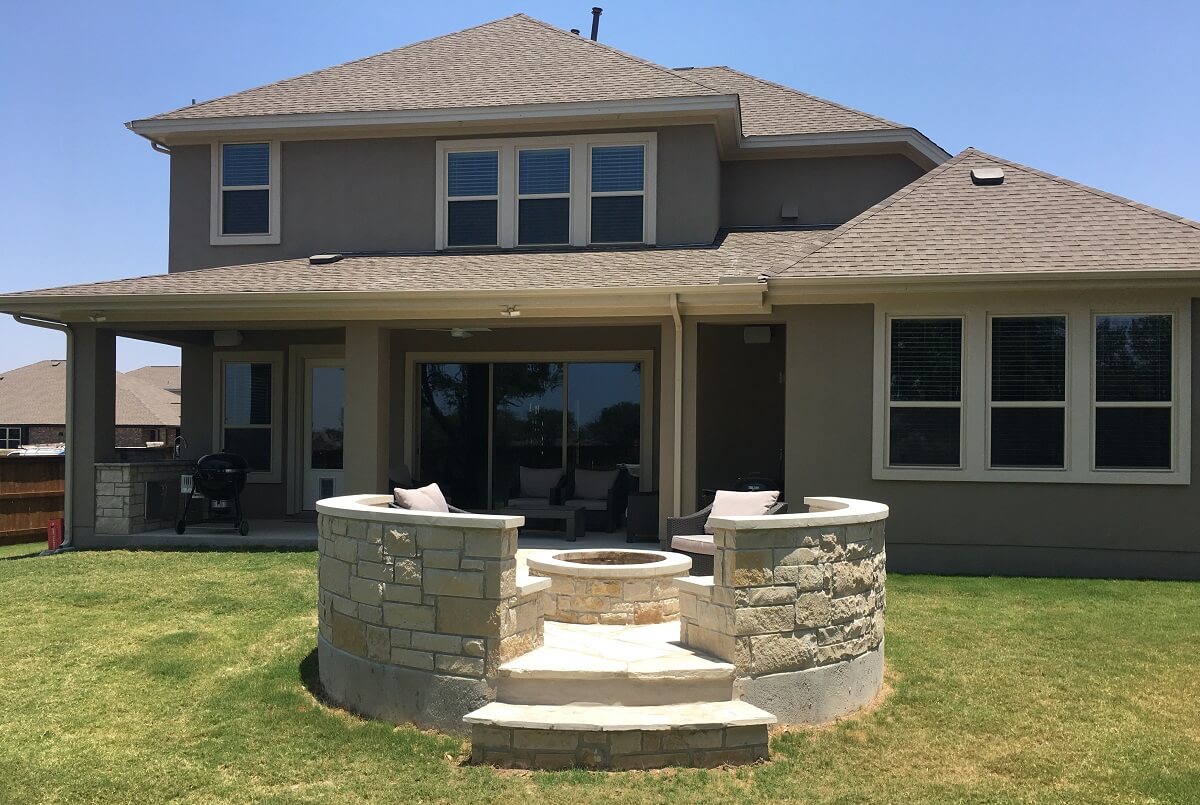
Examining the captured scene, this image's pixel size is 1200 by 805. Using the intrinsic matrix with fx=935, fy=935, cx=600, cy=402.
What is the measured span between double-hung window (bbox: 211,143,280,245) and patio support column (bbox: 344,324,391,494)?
3.13 meters

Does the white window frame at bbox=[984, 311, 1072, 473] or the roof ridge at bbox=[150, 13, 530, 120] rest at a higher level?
the roof ridge at bbox=[150, 13, 530, 120]

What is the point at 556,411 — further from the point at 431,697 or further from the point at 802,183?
the point at 431,697

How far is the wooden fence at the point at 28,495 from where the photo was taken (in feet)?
48.4

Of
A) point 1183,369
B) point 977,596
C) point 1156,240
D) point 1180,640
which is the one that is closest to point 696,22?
point 1156,240

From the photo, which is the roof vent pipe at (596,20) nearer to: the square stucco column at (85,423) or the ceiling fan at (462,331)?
the ceiling fan at (462,331)

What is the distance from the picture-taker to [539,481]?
12.7 m

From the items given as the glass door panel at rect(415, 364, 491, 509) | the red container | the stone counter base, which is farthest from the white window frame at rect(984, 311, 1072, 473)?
the red container

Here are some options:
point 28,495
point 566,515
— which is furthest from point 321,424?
point 28,495

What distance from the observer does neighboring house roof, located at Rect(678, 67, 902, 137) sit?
13.3m

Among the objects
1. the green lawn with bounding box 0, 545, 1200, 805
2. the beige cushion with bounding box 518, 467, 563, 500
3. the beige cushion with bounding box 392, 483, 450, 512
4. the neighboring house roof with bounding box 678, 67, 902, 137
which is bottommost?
the green lawn with bounding box 0, 545, 1200, 805

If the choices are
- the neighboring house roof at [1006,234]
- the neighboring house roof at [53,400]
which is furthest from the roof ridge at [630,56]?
the neighboring house roof at [53,400]

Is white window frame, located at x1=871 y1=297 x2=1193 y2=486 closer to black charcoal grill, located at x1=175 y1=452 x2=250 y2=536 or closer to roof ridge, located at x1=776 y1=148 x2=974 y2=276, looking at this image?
roof ridge, located at x1=776 y1=148 x2=974 y2=276

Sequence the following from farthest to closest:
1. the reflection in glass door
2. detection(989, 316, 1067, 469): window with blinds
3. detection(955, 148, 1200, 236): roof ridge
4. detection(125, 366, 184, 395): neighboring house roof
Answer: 1. detection(125, 366, 184, 395): neighboring house roof
2. the reflection in glass door
3. detection(955, 148, 1200, 236): roof ridge
4. detection(989, 316, 1067, 469): window with blinds

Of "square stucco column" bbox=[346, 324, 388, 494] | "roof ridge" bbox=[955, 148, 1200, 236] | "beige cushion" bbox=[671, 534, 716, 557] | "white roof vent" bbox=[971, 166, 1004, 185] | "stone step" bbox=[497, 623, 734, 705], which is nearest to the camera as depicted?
Answer: "stone step" bbox=[497, 623, 734, 705]
